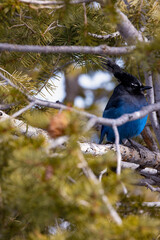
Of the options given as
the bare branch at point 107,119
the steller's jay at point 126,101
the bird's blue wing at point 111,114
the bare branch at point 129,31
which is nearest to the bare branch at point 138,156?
the steller's jay at point 126,101

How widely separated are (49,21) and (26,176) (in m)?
1.72

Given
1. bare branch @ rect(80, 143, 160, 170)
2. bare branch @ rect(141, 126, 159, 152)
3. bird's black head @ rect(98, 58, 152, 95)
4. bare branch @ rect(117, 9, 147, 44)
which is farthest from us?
bare branch @ rect(141, 126, 159, 152)

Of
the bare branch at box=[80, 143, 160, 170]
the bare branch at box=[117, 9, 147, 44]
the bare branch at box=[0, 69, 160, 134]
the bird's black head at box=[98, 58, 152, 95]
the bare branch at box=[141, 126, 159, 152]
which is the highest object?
the bare branch at box=[117, 9, 147, 44]

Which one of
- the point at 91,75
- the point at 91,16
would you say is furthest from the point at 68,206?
the point at 91,75

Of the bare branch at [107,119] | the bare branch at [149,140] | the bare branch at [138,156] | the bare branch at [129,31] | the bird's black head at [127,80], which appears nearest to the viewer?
the bare branch at [107,119]

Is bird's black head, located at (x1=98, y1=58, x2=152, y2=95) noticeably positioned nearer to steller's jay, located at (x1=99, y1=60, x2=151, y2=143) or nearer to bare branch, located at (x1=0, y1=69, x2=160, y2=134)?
steller's jay, located at (x1=99, y1=60, x2=151, y2=143)

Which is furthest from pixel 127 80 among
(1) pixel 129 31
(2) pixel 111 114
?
(1) pixel 129 31

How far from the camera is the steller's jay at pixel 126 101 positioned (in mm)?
4059

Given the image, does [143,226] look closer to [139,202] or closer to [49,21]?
[139,202]

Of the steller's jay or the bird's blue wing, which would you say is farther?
the bird's blue wing

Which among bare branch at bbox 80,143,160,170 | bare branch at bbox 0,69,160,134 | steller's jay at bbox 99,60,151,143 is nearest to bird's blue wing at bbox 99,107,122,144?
steller's jay at bbox 99,60,151,143

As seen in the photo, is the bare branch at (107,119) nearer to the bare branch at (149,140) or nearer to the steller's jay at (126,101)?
the steller's jay at (126,101)

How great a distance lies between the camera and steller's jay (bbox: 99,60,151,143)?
13.3ft

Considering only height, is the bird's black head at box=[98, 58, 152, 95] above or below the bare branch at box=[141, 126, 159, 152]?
above
